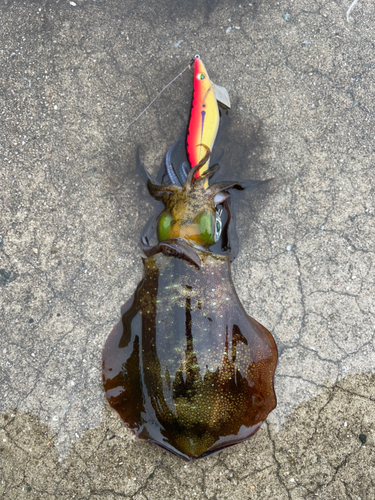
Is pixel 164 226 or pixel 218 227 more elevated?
pixel 164 226

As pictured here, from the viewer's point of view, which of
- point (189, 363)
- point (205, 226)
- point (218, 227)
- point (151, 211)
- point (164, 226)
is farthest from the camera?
point (151, 211)

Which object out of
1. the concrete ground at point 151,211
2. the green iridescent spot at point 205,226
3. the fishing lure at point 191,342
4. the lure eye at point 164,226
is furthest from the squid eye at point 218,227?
the lure eye at point 164,226

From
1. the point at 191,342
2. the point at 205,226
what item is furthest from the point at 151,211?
the point at 191,342

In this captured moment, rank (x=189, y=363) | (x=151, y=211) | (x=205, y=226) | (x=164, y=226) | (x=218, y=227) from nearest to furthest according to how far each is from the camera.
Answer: (x=189, y=363) → (x=205, y=226) → (x=164, y=226) → (x=218, y=227) → (x=151, y=211)

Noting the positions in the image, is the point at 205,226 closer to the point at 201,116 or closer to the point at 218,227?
the point at 218,227

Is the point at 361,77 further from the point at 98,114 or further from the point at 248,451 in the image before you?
the point at 248,451

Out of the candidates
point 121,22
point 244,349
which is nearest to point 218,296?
point 244,349

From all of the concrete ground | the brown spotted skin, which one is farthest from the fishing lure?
the concrete ground

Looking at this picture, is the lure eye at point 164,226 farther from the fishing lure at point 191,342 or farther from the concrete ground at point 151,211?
the concrete ground at point 151,211
